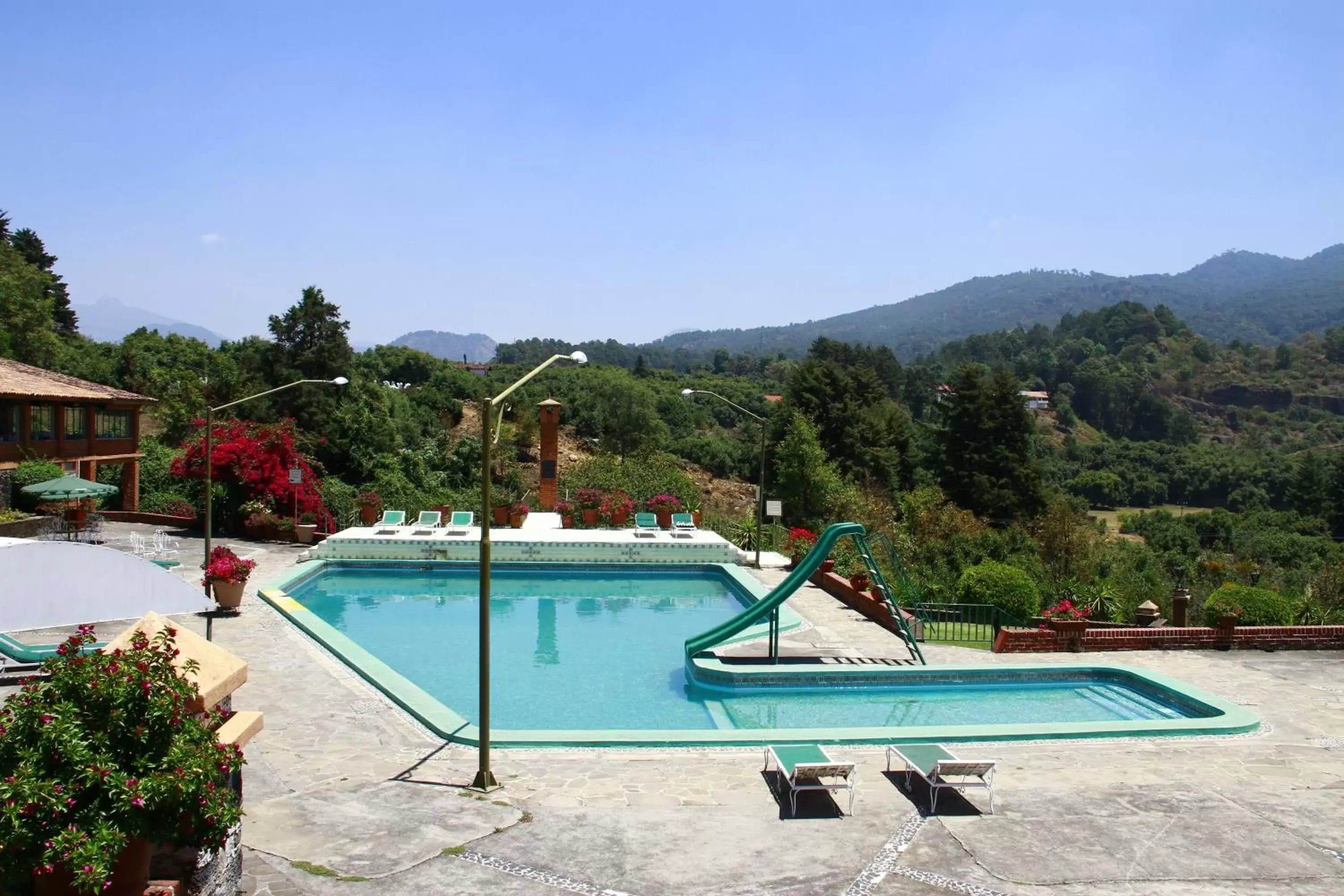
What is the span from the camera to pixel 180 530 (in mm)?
27922

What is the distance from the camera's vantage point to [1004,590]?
751 inches

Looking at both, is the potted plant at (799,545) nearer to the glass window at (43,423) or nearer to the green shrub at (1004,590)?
the green shrub at (1004,590)

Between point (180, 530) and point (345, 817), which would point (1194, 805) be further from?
point (180, 530)

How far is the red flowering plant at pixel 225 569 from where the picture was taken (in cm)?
1755

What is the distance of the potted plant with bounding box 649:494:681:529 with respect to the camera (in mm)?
28734

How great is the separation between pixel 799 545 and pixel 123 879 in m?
20.4

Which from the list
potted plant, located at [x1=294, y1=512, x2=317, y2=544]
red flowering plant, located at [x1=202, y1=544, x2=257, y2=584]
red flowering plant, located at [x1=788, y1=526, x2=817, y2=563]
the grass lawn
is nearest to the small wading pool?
red flowering plant, located at [x1=202, y1=544, x2=257, y2=584]

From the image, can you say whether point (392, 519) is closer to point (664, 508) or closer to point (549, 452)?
point (549, 452)

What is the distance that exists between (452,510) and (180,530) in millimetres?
7312

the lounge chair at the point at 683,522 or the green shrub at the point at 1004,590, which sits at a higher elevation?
the lounge chair at the point at 683,522

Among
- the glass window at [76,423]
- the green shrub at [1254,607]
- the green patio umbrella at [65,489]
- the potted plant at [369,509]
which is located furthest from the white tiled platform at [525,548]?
the green shrub at [1254,607]

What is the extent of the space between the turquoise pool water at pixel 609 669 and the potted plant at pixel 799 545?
2.20 metres

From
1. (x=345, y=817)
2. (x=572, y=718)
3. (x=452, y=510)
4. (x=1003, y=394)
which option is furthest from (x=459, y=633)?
(x=1003, y=394)

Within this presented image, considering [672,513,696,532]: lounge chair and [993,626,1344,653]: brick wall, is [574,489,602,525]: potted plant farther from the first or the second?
[993,626,1344,653]: brick wall
